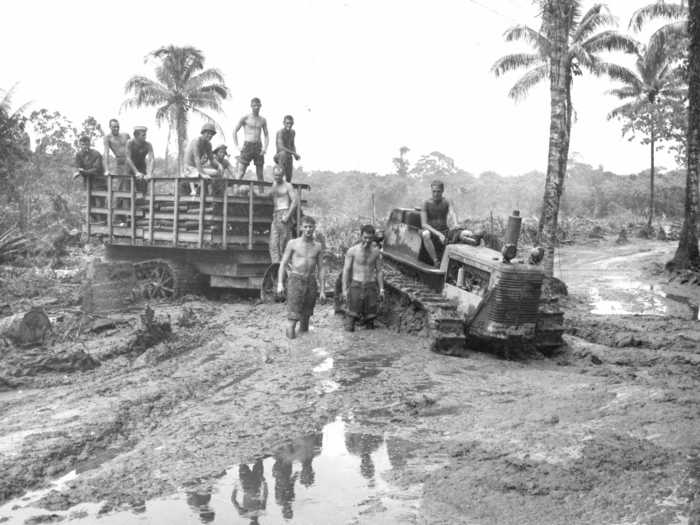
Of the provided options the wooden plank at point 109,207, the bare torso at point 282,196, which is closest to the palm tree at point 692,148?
the bare torso at point 282,196

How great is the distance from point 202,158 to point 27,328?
460cm

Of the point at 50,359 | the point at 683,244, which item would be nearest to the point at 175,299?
the point at 50,359

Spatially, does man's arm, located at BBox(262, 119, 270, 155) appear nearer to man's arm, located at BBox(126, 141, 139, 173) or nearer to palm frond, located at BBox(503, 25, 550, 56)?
man's arm, located at BBox(126, 141, 139, 173)

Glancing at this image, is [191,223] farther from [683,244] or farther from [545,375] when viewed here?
[683,244]

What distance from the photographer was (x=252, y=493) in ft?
15.5

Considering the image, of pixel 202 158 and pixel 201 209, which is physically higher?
pixel 202 158

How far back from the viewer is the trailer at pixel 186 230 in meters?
11.9

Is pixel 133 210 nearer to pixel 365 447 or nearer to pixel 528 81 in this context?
pixel 365 447

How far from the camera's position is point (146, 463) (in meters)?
5.15

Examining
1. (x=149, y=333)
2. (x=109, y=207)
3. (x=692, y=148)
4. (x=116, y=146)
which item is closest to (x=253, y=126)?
(x=116, y=146)

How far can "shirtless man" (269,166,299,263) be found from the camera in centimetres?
1186

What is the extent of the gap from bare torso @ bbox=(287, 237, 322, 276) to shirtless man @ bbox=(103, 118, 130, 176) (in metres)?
5.27

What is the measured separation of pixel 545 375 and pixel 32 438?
17.6 feet

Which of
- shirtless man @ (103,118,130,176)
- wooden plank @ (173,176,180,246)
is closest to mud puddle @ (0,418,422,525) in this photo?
wooden plank @ (173,176,180,246)
